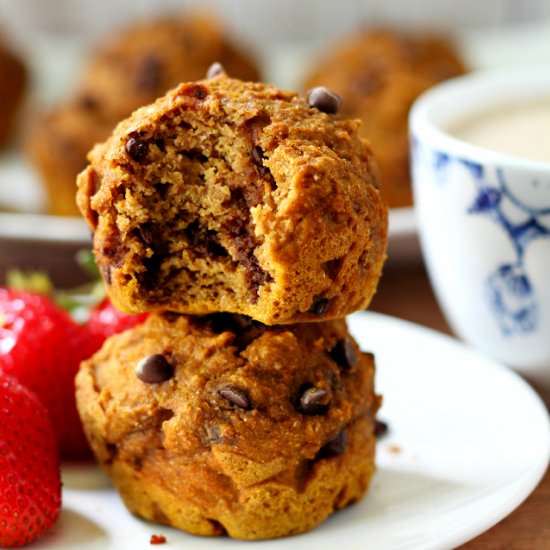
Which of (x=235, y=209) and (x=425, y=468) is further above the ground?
(x=235, y=209)

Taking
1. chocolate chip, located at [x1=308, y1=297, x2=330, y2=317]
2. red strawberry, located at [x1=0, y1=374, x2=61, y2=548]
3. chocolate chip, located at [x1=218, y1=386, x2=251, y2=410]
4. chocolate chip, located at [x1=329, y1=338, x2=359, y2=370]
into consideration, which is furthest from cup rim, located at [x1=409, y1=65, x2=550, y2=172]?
red strawberry, located at [x1=0, y1=374, x2=61, y2=548]

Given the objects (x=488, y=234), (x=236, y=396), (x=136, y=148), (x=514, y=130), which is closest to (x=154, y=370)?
(x=236, y=396)

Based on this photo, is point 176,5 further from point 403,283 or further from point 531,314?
point 531,314

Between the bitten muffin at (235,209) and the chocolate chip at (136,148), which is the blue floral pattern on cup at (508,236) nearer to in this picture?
the bitten muffin at (235,209)

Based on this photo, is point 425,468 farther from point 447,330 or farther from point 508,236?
point 447,330

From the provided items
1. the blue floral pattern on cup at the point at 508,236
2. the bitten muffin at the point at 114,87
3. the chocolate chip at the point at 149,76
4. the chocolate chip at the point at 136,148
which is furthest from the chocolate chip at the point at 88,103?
the chocolate chip at the point at 136,148
